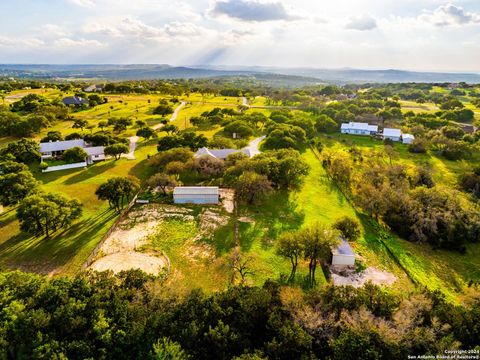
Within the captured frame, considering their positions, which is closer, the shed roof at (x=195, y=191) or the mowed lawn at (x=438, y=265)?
the mowed lawn at (x=438, y=265)

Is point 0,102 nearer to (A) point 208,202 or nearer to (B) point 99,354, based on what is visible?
(A) point 208,202

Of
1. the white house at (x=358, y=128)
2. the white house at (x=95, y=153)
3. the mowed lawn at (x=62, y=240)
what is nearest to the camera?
the mowed lawn at (x=62, y=240)

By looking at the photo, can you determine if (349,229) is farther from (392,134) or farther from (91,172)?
(392,134)

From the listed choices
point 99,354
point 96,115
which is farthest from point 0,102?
point 99,354

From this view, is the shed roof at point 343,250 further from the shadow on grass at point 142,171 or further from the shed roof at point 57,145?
the shed roof at point 57,145

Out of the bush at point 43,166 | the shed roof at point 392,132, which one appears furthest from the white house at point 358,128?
the bush at point 43,166

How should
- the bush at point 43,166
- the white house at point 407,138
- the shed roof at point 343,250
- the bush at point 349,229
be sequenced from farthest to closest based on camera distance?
the white house at point 407,138 < the bush at point 43,166 < the bush at point 349,229 < the shed roof at point 343,250

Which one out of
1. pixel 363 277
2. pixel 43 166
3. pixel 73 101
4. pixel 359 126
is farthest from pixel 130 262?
pixel 73 101
